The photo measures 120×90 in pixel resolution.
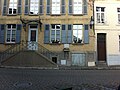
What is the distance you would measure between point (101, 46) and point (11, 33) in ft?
32.3

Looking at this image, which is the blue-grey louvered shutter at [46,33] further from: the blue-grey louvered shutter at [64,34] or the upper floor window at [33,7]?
the upper floor window at [33,7]

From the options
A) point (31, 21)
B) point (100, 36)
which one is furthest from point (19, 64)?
point (100, 36)

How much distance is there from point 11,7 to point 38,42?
5064mm

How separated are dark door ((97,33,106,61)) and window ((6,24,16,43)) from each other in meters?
9.14

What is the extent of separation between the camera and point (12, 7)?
2862 cm

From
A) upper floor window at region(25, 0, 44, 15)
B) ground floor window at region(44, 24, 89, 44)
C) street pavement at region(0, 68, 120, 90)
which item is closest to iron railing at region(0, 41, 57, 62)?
ground floor window at region(44, 24, 89, 44)

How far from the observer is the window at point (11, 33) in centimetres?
2794

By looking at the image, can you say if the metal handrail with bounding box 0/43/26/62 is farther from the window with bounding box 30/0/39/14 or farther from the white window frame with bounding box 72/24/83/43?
the white window frame with bounding box 72/24/83/43

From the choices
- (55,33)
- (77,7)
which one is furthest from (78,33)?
(77,7)

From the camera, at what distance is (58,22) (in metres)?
27.8

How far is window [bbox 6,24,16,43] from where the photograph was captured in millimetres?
27938

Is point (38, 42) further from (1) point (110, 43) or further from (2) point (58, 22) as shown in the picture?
(1) point (110, 43)

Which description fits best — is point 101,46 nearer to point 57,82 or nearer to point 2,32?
point 2,32

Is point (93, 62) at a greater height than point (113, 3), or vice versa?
point (113, 3)
